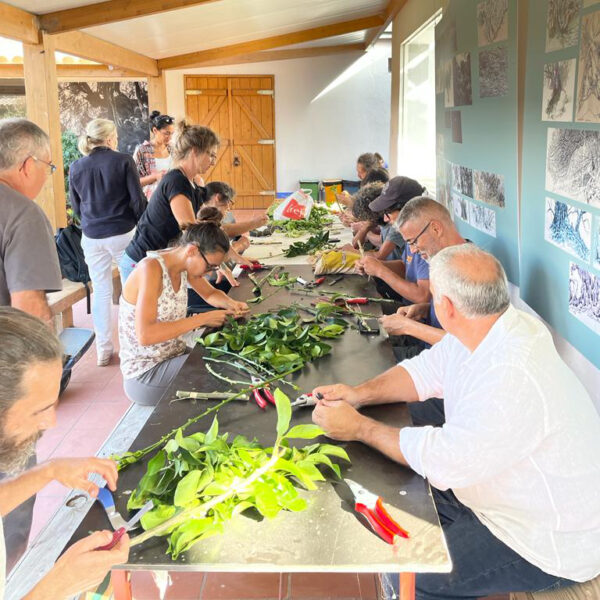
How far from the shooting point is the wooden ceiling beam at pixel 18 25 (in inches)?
205

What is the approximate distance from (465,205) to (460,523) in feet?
9.10

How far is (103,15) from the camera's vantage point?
20.6 feet

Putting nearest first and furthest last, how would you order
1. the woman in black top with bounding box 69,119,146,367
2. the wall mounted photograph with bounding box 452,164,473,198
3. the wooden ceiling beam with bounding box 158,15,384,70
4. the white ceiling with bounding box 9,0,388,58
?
the wall mounted photograph with bounding box 452,164,473,198 < the woman in black top with bounding box 69,119,146,367 < the white ceiling with bounding box 9,0,388,58 < the wooden ceiling beam with bounding box 158,15,384,70

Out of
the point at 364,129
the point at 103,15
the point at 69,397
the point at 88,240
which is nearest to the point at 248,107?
the point at 364,129

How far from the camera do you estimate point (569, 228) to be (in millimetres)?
2463

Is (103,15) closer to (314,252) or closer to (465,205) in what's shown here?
(314,252)

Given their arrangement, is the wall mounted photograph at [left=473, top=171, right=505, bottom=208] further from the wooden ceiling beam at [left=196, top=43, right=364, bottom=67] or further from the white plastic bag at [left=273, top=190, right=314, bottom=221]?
the wooden ceiling beam at [left=196, top=43, right=364, bottom=67]

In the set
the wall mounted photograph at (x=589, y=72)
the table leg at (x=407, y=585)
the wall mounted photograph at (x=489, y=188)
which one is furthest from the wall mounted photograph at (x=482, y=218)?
the table leg at (x=407, y=585)

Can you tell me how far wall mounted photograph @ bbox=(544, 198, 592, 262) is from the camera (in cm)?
232

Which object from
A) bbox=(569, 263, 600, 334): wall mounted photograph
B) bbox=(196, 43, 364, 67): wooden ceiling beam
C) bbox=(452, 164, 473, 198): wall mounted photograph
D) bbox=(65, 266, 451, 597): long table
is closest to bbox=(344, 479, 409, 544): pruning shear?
bbox=(65, 266, 451, 597): long table

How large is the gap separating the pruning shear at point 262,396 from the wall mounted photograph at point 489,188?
1777 mm

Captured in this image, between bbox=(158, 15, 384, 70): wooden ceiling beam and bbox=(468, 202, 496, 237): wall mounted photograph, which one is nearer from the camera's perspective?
bbox=(468, 202, 496, 237): wall mounted photograph

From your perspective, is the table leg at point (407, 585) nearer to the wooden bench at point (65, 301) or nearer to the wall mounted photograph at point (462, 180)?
the wall mounted photograph at point (462, 180)

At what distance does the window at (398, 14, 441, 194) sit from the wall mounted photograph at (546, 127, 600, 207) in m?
3.82
